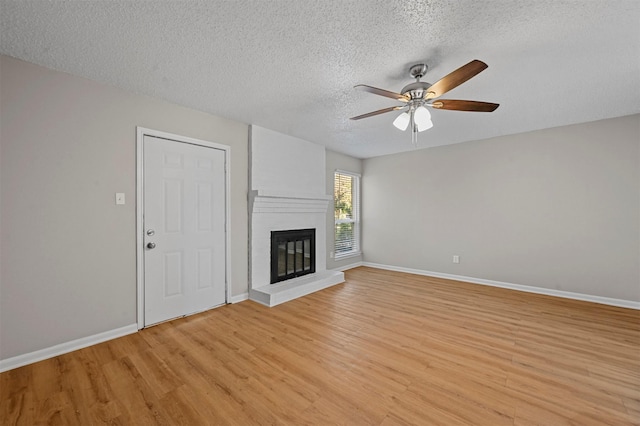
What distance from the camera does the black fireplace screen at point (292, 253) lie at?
402cm

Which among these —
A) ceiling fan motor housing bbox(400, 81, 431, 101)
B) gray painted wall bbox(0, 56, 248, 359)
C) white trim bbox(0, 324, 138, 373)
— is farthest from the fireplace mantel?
ceiling fan motor housing bbox(400, 81, 431, 101)

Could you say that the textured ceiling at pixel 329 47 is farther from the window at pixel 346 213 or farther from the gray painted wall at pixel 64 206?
the window at pixel 346 213

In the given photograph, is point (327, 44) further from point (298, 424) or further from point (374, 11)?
point (298, 424)

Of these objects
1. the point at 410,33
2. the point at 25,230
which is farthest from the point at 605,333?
the point at 25,230

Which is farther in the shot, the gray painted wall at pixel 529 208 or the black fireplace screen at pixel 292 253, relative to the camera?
the black fireplace screen at pixel 292 253

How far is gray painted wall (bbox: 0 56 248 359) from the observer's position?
80.6 inches

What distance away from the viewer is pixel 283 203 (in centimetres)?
406

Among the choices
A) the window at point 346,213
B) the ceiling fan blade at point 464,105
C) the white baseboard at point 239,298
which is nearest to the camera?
the ceiling fan blade at point 464,105

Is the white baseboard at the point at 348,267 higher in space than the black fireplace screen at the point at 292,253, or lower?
lower

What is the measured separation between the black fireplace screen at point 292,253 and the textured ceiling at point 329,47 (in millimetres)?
2017

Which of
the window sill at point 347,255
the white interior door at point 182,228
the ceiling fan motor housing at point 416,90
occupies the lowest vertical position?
the window sill at point 347,255

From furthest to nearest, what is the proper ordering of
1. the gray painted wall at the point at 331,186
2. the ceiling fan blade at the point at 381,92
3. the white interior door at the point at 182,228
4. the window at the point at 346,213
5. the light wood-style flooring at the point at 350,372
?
1. the window at the point at 346,213
2. the gray painted wall at the point at 331,186
3. the white interior door at the point at 182,228
4. the ceiling fan blade at the point at 381,92
5. the light wood-style flooring at the point at 350,372

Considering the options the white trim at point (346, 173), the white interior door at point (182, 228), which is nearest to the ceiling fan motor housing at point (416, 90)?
the white interior door at point (182, 228)

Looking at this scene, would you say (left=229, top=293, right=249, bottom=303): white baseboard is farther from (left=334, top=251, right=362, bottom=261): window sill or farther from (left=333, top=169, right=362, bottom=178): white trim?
(left=333, top=169, right=362, bottom=178): white trim
